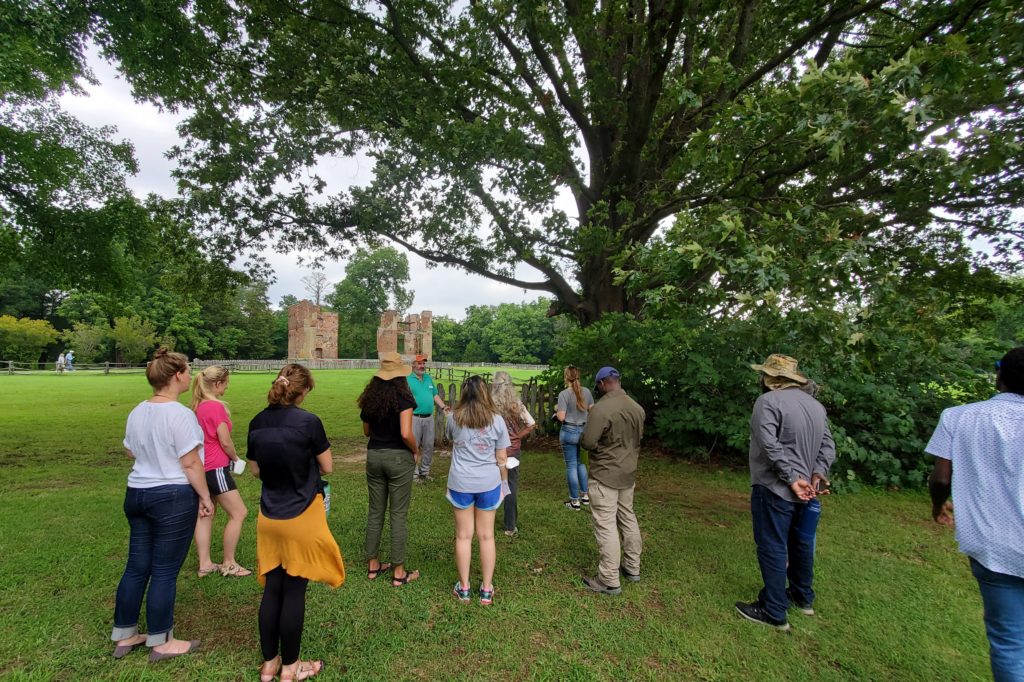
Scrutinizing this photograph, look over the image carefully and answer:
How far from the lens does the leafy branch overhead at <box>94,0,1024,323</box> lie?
13.6 feet

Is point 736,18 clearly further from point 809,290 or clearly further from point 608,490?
point 608,490

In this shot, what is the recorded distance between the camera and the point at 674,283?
4418 mm

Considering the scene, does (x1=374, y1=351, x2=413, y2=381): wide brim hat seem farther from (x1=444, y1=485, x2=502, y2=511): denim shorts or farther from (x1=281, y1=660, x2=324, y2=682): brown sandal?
(x1=281, y1=660, x2=324, y2=682): brown sandal

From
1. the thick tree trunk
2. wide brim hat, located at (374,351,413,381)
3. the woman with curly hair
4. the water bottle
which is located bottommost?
the water bottle

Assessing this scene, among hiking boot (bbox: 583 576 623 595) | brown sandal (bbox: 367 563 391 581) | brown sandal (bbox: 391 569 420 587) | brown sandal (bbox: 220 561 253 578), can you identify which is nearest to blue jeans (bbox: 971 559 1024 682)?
hiking boot (bbox: 583 576 623 595)

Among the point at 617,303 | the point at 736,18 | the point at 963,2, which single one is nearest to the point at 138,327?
the point at 617,303

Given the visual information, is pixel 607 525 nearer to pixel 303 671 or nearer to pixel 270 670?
pixel 303 671

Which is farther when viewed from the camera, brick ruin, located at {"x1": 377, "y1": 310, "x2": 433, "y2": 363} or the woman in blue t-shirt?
brick ruin, located at {"x1": 377, "y1": 310, "x2": 433, "y2": 363}

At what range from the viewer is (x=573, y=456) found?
6113mm

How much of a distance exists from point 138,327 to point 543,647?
174 ft

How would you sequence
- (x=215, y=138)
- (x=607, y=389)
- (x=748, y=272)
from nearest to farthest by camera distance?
(x=748, y=272) → (x=607, y=389) → (x=215, y=138)

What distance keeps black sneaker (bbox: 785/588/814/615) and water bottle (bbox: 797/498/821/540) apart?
0.54m

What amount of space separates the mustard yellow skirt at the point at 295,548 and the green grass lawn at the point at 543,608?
0.71 metres

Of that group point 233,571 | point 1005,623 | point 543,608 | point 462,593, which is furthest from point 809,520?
point 233,571
